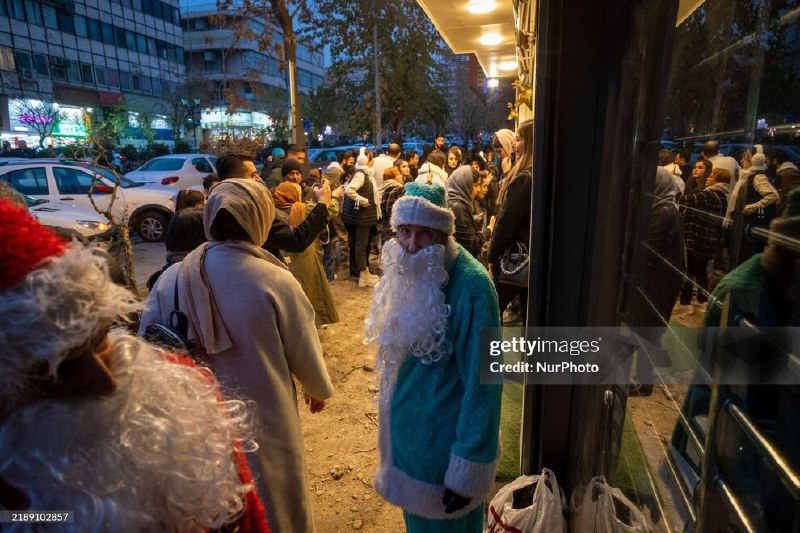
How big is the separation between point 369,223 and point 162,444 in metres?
6.47

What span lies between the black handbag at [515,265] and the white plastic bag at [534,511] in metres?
1.72

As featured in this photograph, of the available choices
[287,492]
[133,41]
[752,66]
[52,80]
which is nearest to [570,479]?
[287,492]

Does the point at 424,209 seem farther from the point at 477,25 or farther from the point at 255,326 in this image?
the point at 477,25

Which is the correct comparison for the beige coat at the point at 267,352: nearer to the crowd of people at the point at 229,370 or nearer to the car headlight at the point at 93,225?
the crowd of people at the point at 229,370

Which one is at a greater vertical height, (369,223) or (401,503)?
(369,223)

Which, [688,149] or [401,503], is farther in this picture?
[401,503]

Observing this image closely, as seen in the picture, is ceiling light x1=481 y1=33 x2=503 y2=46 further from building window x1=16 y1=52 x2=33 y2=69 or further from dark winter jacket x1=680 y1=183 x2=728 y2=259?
Answer: building window x1=16 y1=52 x2=33 y2=69

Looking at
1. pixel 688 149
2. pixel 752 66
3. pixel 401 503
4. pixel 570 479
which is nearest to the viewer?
pixel 752 66

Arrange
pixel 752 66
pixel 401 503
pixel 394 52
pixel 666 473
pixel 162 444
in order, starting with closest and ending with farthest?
pixel 162 444 < pixel 752 66 < pixel 666 473 < pixel 401 503 < pixel 394 52

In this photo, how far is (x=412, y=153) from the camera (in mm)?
12805

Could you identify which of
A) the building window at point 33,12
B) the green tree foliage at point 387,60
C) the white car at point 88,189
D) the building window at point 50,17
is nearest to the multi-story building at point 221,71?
the building window at point 50,17

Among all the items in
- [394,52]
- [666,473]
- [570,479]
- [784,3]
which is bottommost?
[570,479]

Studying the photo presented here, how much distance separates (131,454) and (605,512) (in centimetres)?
185

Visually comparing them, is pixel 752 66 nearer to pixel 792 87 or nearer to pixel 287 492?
pixel 792 87
